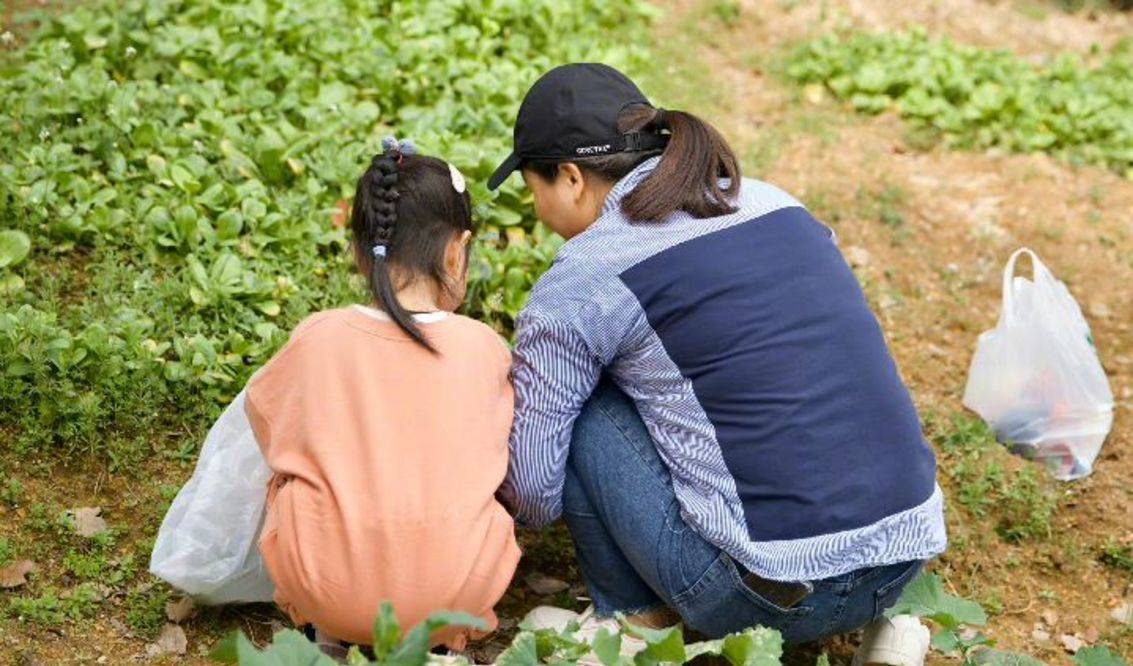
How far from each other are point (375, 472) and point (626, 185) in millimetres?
773

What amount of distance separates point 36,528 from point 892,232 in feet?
10.3

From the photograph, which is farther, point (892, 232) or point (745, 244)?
point (892, 232)

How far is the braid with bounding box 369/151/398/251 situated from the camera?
103 inches

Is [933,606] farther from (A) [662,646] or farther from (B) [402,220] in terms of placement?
(B) [402,220]

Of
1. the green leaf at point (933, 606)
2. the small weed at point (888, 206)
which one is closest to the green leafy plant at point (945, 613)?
the green leaf at point (933, 606)

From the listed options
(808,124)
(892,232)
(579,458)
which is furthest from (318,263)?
(808,124)

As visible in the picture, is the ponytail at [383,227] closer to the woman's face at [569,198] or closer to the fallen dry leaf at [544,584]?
the woman's face at [569,198]

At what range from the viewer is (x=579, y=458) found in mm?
2820

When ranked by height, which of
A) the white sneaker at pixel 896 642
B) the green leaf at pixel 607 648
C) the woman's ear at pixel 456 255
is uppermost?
the woman's ear at pixel 456 255

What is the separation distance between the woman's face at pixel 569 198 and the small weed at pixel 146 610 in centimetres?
123

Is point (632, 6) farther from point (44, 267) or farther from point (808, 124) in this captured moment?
point (44, 267)


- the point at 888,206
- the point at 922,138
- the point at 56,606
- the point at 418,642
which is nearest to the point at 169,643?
the point at 56,606

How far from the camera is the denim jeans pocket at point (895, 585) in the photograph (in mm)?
2686

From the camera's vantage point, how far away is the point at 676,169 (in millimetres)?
2662
